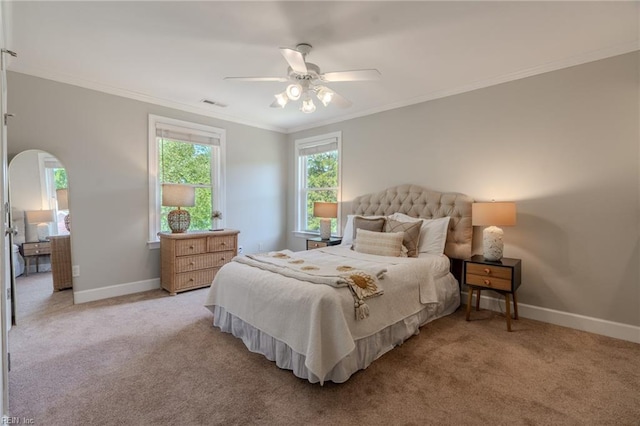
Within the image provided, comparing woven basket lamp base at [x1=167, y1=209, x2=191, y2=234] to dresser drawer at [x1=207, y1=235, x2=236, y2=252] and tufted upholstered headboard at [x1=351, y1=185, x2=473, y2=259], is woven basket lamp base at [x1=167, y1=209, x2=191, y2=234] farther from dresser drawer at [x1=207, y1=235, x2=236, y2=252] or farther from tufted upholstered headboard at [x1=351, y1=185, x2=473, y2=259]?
tufted upholstered headboard at [x1=351, y1=185, x2=473, y2=259]

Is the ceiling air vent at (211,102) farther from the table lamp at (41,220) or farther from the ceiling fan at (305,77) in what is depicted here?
the table lamp at (41,220)

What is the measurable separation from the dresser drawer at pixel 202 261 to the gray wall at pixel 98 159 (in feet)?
1.81

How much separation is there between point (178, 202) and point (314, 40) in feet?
8.75

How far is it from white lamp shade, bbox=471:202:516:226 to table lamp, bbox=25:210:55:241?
483 cm

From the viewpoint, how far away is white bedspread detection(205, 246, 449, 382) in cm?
193

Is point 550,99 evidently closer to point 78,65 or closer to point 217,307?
point 217,307

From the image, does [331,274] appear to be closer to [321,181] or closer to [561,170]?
[561,170]

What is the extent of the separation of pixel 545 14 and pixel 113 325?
4.53m

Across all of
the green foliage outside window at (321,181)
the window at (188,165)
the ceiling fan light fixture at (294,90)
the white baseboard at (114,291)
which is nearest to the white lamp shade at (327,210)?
the green foliage outside window at (321,181)

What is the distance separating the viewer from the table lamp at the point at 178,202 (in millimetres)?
3924

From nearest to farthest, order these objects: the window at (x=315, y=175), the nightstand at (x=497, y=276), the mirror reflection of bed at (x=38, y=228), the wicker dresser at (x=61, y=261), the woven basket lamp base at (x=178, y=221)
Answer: the nightstand at (x=497, y=276)
the mirror reflection of bed at (x=38, y=228)
the wicker dresser at (x=61, y=261)
the woven basket lamp base at (x=178, y=221)
the window at (x=315, y=175)

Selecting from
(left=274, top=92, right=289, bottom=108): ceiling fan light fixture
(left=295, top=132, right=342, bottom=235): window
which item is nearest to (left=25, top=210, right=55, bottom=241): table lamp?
(left=274, top=92, right=289, bottom=108): ceiling fan light fixture

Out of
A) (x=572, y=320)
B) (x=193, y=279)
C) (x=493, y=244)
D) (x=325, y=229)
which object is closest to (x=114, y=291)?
(x=193, y=279)

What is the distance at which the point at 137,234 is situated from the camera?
399 centimetres
